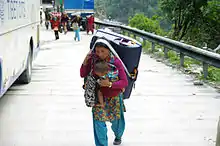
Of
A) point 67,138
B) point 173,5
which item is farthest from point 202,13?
point 67,138

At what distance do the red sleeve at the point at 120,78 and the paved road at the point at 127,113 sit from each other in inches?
44.8

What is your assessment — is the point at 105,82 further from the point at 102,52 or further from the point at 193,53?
the point at 193,53

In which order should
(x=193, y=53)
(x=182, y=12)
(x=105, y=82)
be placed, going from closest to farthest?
(x=105, y=82) → (x=193, y=53) → (x=182, y=12)

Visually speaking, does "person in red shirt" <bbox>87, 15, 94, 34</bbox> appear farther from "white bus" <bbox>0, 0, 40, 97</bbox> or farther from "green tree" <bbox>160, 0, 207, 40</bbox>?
"white bus" <bbox>0, 0, 40, 97</bbox>

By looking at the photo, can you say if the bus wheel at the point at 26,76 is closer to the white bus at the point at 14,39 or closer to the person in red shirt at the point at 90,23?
the white bus at the point at 14,39

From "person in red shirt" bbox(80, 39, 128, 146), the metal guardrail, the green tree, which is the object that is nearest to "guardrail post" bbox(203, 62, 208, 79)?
the metal guardrail

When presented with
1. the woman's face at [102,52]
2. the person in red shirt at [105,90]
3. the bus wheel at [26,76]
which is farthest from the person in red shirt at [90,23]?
the woman's face at [102,52]

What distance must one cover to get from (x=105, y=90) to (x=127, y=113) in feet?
8.01

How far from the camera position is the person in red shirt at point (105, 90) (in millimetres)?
4719

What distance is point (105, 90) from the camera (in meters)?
4.84

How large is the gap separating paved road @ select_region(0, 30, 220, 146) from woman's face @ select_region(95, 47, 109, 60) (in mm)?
1384

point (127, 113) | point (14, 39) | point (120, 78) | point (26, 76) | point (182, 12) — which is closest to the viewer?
point (120, 78)

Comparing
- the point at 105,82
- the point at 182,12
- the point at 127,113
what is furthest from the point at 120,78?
the point at 182,12

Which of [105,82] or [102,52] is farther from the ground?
[102,52]
